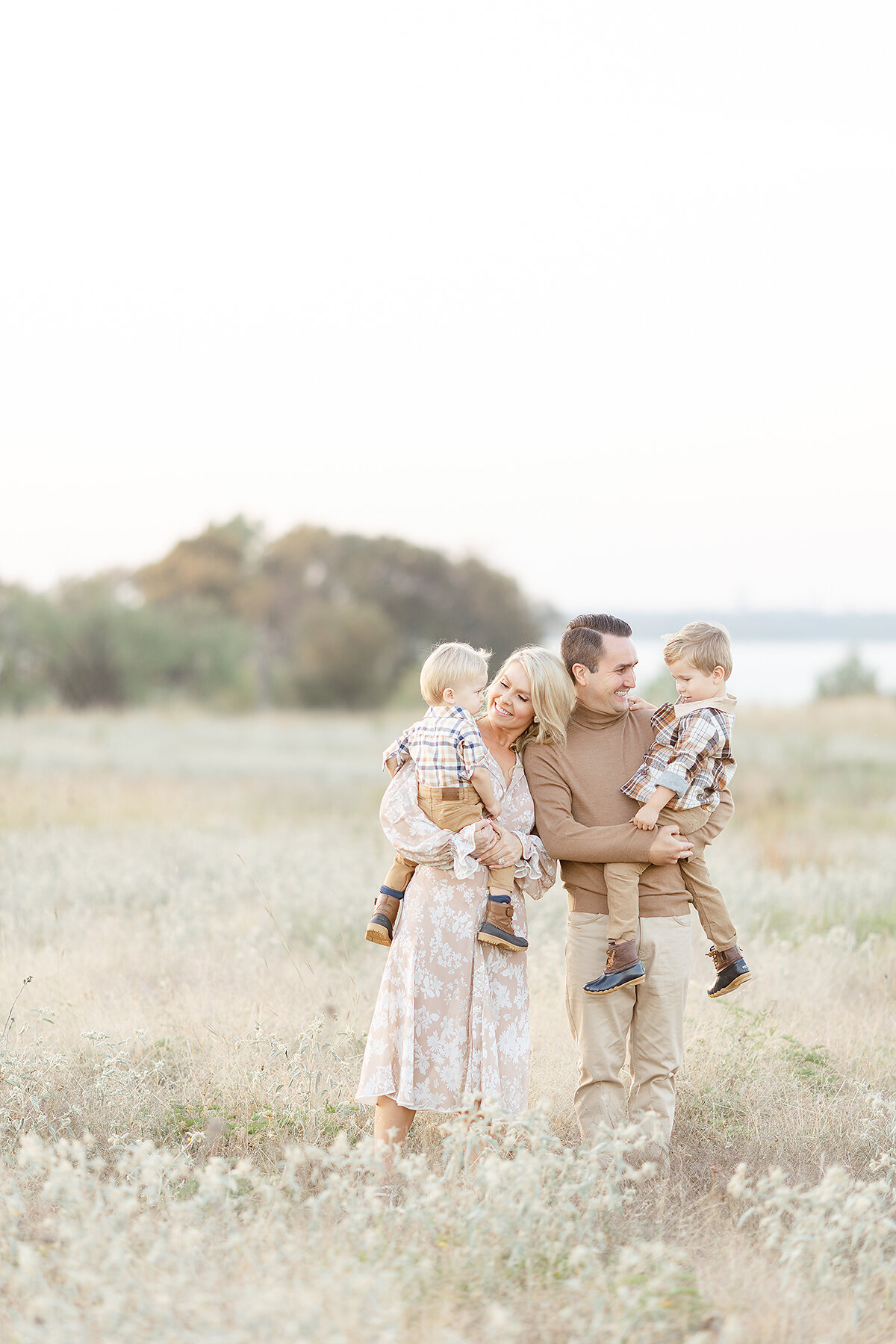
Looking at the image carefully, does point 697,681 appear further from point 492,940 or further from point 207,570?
point 207,570

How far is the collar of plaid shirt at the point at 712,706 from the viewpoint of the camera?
3.88 meters

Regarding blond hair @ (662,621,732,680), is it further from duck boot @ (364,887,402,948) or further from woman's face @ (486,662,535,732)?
duck boot @ (364,887,402,948)

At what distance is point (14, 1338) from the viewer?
8.30 ft

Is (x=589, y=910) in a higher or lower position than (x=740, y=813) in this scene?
higher

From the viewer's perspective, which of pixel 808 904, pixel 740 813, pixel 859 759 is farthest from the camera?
pixel 859 759

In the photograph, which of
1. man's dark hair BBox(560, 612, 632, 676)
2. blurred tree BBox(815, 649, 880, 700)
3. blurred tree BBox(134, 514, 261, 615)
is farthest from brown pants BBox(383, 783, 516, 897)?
blurred tree BBox(134, 514, 261, 615)

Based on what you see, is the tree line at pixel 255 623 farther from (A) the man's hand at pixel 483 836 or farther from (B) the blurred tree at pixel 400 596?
(A) the man's hand at pixel 483 836

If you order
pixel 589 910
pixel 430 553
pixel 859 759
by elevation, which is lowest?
pixel 859 759

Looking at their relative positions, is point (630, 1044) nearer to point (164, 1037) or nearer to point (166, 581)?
point (164, 1037)

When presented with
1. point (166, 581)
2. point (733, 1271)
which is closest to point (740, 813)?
point (733, 1271)

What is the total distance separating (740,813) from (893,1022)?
24.4ft

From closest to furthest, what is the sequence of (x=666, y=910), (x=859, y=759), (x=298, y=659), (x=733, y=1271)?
(x=733, y=1271) → (x=666, y=910) → (x=859, y=759) → (x=298, y=659)

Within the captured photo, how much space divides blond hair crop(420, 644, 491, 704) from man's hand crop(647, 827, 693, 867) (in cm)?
82

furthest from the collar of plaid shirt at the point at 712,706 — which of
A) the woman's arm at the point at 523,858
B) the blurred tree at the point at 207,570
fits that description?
the blurred tree at the point at 207,570
